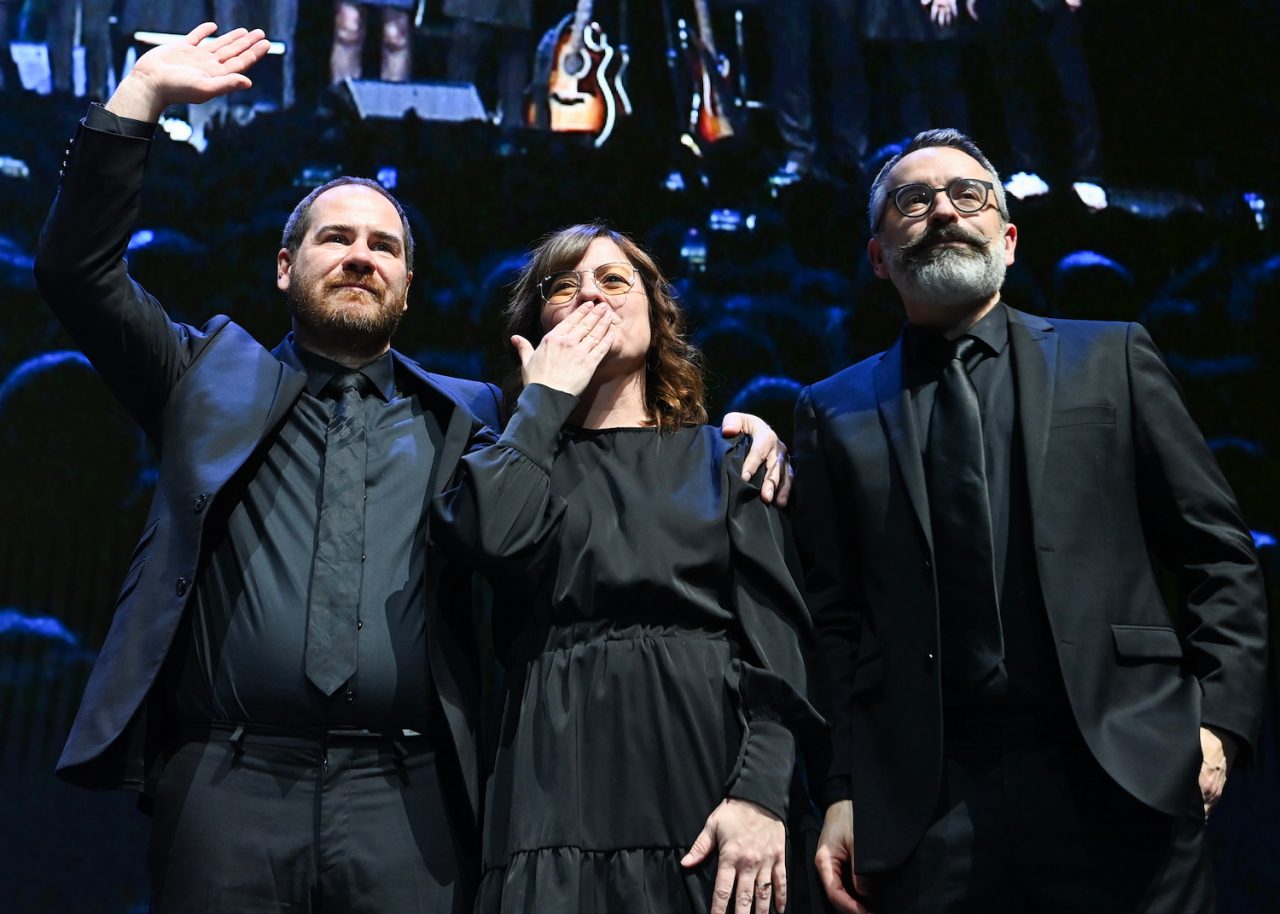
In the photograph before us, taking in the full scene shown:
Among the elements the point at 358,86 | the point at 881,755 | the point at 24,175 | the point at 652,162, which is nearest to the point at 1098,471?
the point at 881,755

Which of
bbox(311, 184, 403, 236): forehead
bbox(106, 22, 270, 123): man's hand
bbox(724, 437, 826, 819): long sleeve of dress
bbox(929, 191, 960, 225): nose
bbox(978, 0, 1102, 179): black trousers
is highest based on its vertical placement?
bbox(978, 0, 1102, 179): black trousers

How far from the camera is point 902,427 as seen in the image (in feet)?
6.19

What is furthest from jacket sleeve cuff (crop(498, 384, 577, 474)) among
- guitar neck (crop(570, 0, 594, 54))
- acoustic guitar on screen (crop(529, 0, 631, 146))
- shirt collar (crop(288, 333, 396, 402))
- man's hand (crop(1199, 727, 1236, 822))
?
guitar neck (crop(570, 0, 594, 54))

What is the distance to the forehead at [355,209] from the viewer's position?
87.2 inches

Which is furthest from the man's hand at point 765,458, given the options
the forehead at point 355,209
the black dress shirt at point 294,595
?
the forehead at point 355,209

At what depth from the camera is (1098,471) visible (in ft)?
5.90

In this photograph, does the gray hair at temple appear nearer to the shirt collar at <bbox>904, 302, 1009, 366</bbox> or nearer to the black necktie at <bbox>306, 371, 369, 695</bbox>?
the shirt collar at <bbox>904, 302, 1009, 366</bbox>

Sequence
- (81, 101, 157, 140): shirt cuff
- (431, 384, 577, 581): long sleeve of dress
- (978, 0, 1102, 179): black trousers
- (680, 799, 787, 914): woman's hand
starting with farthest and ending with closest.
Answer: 1. (978, 0, 1102, 179): black trousers
2. (81, 101, 157, 140): shirt cuff
3. (431, 384, 577, 581): long sleeve of dress
4. (680, 799, 787, 914): woman's hand

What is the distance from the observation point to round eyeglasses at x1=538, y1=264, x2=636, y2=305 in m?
2.04

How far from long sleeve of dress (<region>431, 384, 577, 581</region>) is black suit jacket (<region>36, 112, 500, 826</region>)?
0.54 feet

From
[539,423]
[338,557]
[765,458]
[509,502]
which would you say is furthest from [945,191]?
[338,557]

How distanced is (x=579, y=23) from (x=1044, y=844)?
8.32 ft

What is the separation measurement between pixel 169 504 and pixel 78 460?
1.37m

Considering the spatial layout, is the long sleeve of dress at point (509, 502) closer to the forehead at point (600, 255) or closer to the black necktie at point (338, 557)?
the black necktie at point (338, 557)
